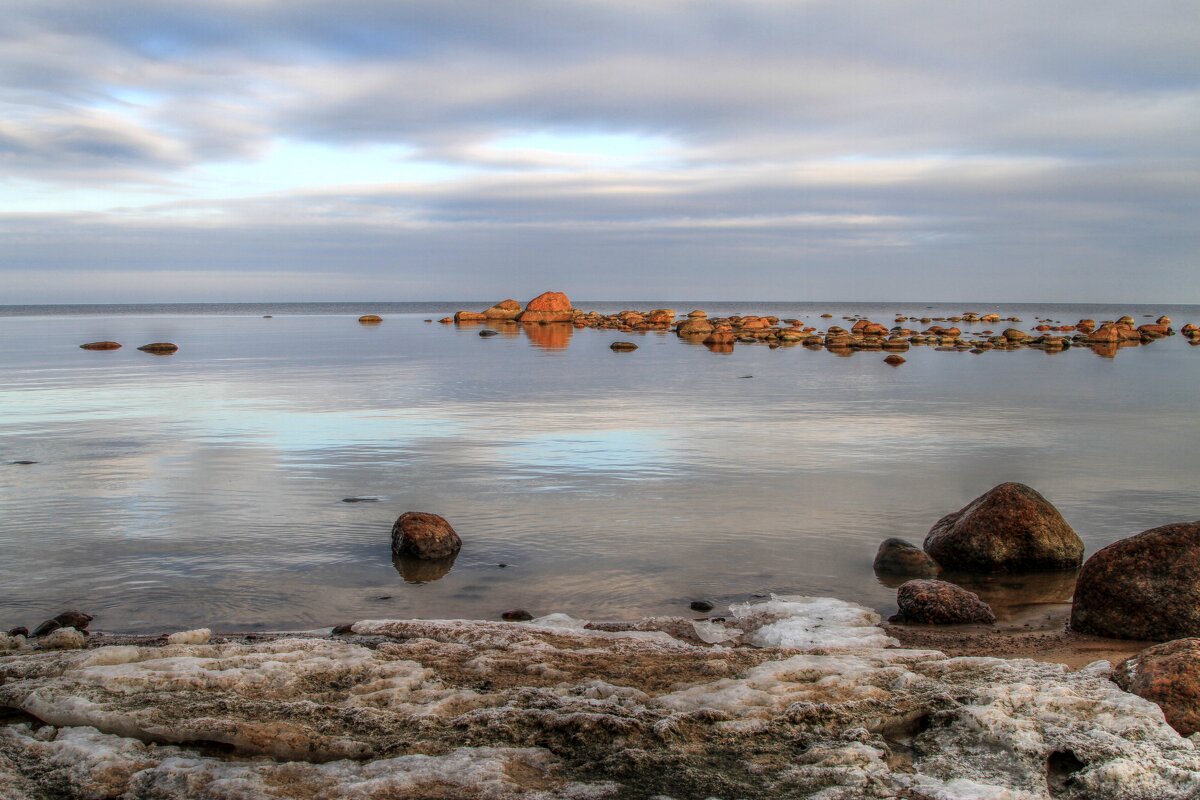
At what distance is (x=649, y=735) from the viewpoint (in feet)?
17.9

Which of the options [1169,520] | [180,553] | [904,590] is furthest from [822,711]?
[1169,520]

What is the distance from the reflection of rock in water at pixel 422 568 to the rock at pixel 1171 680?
641cm

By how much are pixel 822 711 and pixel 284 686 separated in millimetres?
3587

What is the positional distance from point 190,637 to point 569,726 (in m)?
3.60

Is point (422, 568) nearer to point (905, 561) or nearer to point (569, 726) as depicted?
point (569, 726)

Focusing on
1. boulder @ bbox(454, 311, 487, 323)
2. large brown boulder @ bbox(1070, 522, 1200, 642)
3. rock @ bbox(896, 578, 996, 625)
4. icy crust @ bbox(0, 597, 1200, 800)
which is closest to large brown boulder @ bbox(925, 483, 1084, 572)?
rock @ bbox(896, 578, 996, 625)

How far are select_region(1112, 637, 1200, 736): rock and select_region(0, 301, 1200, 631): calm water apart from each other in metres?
3.16

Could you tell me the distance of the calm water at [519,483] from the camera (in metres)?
9.41

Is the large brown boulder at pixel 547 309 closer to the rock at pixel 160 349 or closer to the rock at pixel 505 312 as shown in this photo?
the rock at pixel 505 312

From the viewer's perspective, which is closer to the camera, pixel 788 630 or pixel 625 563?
pixel 788 630

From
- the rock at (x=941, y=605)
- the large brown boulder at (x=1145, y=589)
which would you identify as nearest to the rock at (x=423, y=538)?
the rock at (x=941, y=605)

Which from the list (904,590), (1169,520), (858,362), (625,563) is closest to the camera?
(904,590)

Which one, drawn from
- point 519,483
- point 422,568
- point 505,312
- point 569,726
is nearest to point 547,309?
point 505,312

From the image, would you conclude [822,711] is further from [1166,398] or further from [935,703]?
[1166,398]
